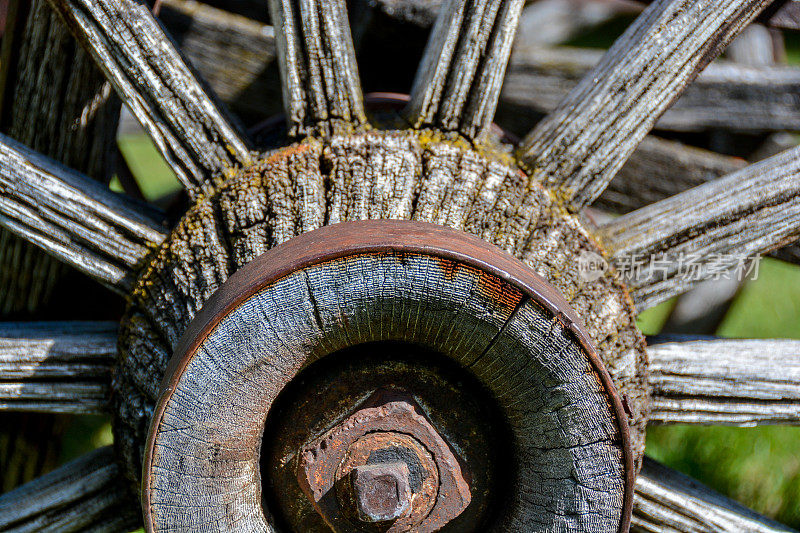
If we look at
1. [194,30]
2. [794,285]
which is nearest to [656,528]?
[194,30]

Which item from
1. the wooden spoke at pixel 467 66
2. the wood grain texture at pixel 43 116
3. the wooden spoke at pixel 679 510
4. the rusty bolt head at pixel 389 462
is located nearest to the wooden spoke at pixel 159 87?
the wood grain texture at pixel 43 116

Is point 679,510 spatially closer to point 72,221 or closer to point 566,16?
point 72,221

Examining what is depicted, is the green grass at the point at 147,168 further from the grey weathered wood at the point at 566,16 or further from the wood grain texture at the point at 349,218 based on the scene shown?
the wood grain texture at the point at 349,218

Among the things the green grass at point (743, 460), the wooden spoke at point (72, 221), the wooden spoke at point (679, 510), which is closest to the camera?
the wooden spoke at point (72, 221)

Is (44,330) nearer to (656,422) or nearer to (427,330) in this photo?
(427,330)

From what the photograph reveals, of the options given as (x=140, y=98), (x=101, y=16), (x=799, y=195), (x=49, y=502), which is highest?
(x=101, y=16)
